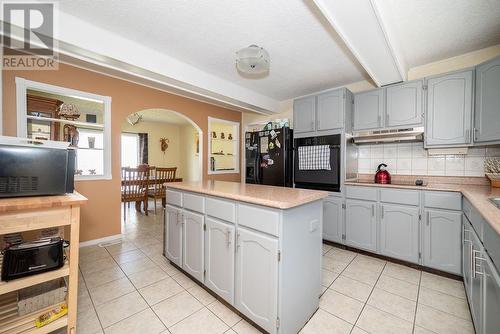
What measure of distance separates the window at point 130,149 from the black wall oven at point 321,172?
5.29m

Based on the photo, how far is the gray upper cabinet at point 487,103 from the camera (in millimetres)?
1950

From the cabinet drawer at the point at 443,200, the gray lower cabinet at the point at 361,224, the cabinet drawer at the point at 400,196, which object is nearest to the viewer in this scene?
the cabinet drawer at the point at 443,200

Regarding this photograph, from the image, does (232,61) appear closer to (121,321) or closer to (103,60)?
(103,60)

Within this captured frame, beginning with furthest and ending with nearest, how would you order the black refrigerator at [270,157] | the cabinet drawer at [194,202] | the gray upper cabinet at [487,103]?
the black refrigerator at [270,157] < the gray upper cabinet at [487,103] < the cabinet drawer at [194,202]

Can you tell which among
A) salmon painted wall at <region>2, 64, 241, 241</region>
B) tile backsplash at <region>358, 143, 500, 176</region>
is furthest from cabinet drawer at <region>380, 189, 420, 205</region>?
salmon painted wall at <region>2, 64, 241, 241</region>

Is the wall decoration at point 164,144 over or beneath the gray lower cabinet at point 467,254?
over

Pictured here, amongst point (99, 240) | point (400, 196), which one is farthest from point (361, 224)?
point (99, 240)

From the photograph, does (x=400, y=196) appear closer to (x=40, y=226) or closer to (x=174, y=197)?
(x=174, y=197)

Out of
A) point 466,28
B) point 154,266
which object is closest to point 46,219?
point 154,266

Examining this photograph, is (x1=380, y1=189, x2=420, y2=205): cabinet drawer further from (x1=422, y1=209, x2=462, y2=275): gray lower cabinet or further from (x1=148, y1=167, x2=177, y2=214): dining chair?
(x1=148, y1=167, x2=177, y2=214): dining chair

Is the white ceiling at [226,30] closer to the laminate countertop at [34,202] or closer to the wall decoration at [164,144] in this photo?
the laminate countertop at [34,202]

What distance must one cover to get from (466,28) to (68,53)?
3899 mm

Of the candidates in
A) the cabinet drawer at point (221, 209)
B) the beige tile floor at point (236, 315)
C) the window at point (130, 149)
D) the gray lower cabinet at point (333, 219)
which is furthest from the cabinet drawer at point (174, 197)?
the window at point (130, 149)

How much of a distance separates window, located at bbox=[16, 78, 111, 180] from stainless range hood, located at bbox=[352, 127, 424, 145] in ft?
11.7
